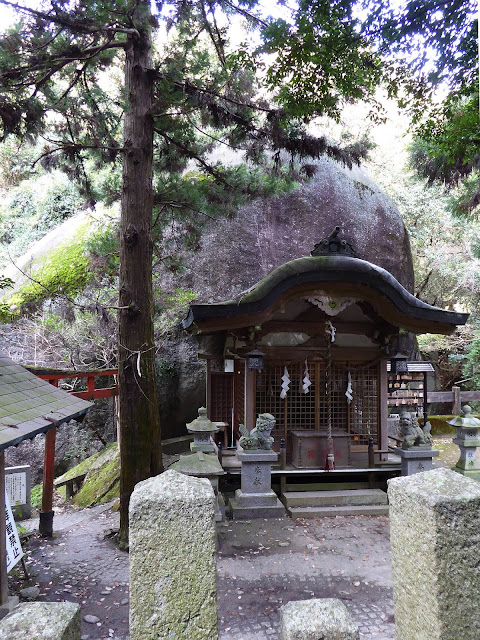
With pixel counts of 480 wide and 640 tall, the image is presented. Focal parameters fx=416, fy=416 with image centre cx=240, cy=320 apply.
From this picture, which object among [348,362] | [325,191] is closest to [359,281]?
[348,362]

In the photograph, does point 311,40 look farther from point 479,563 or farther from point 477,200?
point 479,563

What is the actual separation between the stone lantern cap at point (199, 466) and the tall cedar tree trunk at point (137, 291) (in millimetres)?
445

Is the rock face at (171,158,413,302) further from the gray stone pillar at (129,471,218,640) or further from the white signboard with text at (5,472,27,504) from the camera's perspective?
the gray stone pillar at (129,471,218,640)

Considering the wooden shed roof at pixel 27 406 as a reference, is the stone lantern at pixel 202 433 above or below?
below

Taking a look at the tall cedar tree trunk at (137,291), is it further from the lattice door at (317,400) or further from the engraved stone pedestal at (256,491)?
the lattice door at (317,400)

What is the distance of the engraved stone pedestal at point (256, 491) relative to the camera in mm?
7590

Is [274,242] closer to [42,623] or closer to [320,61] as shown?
[320,61]

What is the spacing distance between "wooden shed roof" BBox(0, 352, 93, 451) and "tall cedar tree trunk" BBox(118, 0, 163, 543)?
3.46 ft

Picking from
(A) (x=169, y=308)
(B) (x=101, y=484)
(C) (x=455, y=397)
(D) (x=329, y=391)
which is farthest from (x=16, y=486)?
(C) (x=455, y=397)

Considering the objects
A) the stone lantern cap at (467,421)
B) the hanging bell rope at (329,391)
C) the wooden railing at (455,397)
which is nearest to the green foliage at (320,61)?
the hanging bell rope at (329,391)

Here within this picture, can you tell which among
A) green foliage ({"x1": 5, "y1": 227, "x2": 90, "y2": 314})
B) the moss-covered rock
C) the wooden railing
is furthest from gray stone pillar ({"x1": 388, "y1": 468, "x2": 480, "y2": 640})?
the wooden railing

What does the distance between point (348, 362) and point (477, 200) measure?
4.95 metres

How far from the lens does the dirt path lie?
4430mm

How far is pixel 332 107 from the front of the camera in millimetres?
7266
